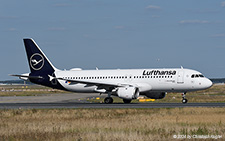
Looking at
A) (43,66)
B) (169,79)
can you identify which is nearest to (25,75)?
(43,66)

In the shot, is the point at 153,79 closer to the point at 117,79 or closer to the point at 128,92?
the point at 128,92

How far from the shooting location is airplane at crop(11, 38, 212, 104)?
48.4 meters

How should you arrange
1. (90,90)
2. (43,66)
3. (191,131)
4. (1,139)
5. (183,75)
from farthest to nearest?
(43,66) → (90,90) → (183,75) → (191,131) → (1,139)

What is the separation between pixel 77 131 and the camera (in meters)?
22.0

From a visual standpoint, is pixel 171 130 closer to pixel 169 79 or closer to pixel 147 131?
pixel 147 131

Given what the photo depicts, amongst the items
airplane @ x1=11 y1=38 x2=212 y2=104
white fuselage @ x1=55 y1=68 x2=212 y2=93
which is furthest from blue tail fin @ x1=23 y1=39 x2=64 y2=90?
white fuselage @ x1=55 y1=68 x2=212 y2=93

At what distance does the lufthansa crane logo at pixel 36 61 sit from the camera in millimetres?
56500

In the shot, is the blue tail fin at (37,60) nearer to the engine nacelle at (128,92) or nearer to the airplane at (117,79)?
the airplane at (117,79)

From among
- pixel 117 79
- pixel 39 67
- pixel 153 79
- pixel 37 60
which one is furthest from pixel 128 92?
pixel 37 60

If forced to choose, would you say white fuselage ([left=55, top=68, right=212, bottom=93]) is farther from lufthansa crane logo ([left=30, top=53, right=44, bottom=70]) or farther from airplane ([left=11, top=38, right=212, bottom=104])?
lufthansa crane logo ([left=30, top=53, right=44, bottom=70])

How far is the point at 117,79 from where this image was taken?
5162cm

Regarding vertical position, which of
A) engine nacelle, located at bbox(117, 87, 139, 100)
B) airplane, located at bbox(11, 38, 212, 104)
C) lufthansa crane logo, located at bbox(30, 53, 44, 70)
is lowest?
engine nacelle, located at bbox(117, 87, 139, 100)

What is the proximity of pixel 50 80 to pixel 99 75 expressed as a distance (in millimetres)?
6717

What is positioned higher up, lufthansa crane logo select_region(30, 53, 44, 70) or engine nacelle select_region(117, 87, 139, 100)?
lufthansa crane logo select_region(30, 53, 44, 70)
